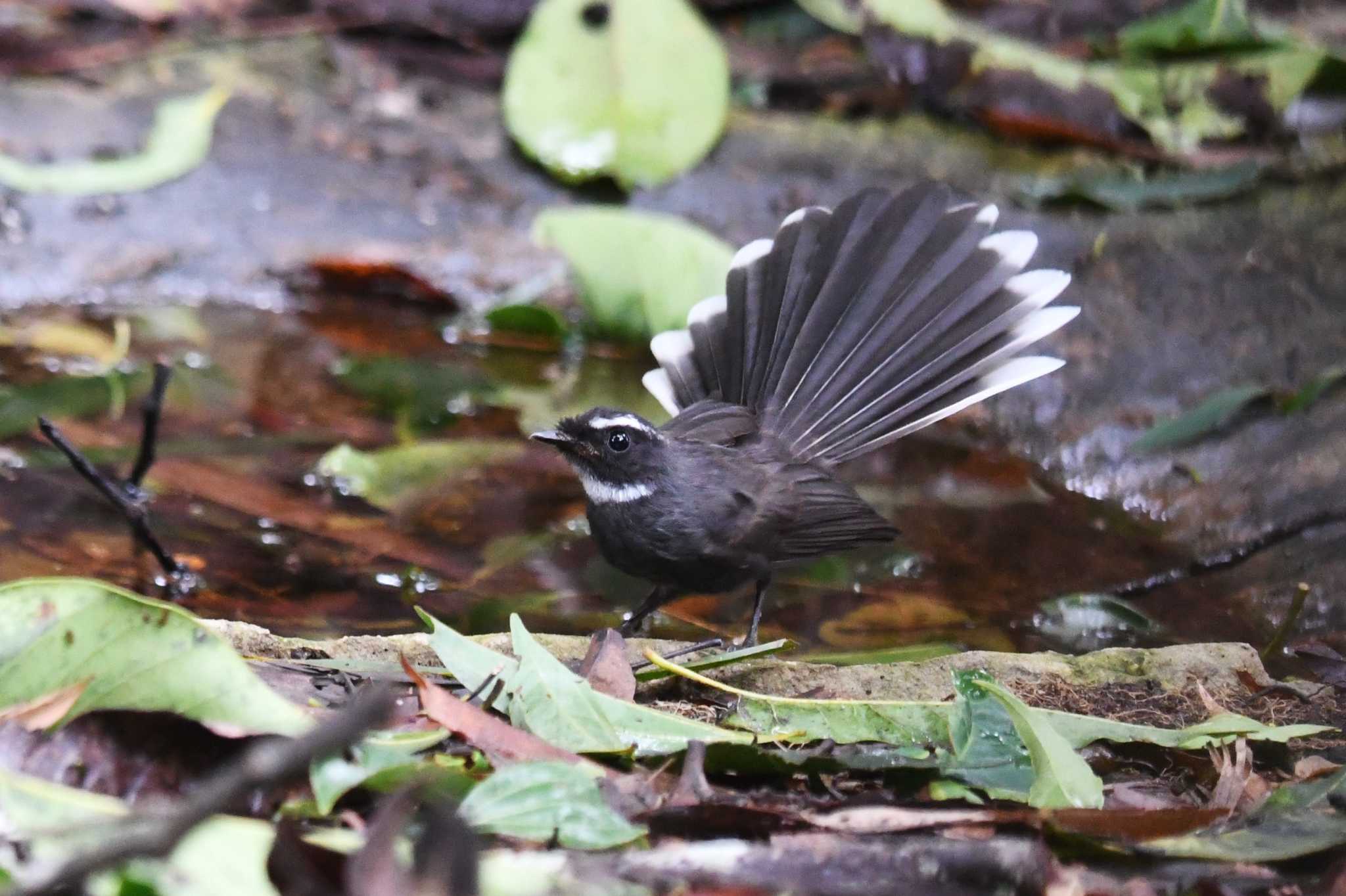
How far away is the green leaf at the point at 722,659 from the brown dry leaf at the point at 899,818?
642mm

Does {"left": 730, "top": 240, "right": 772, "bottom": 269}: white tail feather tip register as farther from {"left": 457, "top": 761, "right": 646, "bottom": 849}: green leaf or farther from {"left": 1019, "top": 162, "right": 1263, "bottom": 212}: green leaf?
{"left": 457, "top": 761, "right": 646, "bottom": 849}: green leaf

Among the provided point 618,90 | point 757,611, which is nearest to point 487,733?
point 757,611

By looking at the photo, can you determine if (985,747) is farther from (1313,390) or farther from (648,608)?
(1313,390)

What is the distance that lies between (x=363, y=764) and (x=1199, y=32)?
6.17 meters

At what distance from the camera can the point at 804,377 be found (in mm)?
4660

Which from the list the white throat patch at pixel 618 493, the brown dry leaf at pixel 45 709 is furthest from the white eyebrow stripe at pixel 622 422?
the brown dry leaf at pixel 45 709

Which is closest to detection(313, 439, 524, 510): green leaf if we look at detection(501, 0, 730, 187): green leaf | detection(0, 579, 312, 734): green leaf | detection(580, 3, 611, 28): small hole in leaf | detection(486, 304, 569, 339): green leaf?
detection(486, 304, 569, 339): green leaf

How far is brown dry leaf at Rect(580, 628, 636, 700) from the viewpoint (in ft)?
9.82

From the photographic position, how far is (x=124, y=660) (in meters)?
2.55

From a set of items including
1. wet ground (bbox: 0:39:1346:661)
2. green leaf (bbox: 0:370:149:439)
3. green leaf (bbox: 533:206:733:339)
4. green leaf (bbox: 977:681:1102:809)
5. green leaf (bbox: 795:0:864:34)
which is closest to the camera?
green leaf (bbox: 977:681:1102:809)

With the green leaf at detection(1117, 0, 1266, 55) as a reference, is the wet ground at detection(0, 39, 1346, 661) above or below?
below

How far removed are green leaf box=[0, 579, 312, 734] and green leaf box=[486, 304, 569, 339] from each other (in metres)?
3.83

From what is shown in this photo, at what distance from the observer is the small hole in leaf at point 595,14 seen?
25.0 feet

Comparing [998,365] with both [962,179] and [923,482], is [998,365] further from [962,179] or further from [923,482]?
[962,179]
